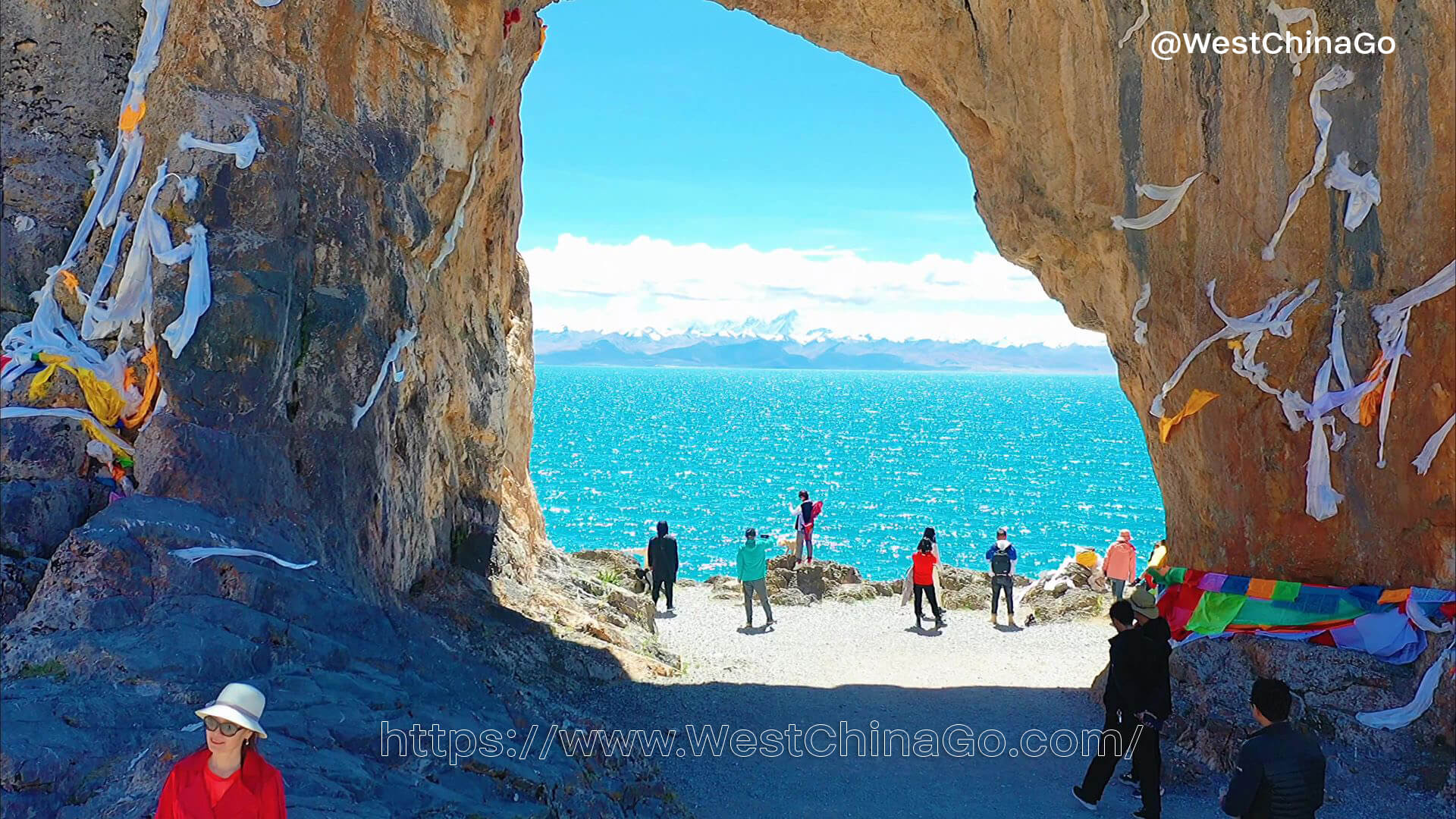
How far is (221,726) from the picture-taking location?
3.85 metres

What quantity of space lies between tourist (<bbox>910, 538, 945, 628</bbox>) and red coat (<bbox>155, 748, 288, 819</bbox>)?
11.5 m

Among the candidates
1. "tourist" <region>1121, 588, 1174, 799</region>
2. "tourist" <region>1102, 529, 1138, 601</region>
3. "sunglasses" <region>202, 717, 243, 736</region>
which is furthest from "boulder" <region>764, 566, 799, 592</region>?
"sunglasses" <region>202, 717, 243, 736</region>

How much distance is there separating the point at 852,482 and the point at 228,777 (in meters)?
63.9

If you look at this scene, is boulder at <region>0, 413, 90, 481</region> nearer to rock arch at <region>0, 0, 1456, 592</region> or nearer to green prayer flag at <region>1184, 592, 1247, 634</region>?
rock arch at <region>0, 0, 1456, 592</region>

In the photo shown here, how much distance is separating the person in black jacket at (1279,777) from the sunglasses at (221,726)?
15.5 ft

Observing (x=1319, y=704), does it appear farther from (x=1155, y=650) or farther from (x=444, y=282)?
(x=444, y=282)

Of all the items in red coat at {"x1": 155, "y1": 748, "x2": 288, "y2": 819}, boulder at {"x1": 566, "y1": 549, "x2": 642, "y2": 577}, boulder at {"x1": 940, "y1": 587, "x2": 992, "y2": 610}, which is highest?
red coat at {"x1": 155, "y1": 748, "x2": 288, "y2": 819}

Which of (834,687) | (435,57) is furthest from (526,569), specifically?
(435,57)

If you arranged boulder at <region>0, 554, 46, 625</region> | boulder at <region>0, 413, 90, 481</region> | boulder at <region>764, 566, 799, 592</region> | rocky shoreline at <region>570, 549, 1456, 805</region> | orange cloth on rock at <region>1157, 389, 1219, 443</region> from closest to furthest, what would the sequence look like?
boulder at <region>0, 554, 46, 625</region>
boulder at <region>0, 413, 90, 481</region>
rocky shoreline at <region>570, 549, 1456, 805</region>
orange cloth on rock at <region>1157, 389, 1219, 443</region>
boulder at <region>764, 566, 799, 592</region>

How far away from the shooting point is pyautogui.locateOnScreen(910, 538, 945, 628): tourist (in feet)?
48.4

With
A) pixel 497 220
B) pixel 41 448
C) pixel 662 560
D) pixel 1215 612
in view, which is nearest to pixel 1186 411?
pixel 1215 612

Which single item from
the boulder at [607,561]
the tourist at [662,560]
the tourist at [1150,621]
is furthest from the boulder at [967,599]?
the tourist at [1150,621]

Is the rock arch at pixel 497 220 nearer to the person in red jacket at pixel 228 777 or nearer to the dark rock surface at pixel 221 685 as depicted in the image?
the dark rock surface at pixel 221 685

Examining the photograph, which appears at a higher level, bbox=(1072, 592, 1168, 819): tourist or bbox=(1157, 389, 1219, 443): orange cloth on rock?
bbox=(1157, 389, 1219, 443): orange cloth on rock
